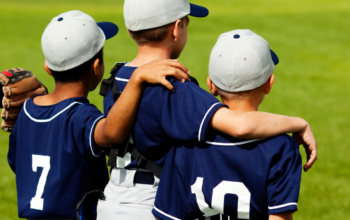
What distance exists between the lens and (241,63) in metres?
1.93

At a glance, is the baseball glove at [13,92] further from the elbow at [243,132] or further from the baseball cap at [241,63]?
the elbow at [243,132]

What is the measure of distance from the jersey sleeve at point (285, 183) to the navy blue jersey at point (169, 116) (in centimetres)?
34

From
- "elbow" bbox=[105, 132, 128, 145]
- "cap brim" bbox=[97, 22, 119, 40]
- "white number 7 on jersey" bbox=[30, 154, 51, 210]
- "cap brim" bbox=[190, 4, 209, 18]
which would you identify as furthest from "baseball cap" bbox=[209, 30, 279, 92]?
"white number 7 on jersey" bbox=[30, 154, 51, 210]

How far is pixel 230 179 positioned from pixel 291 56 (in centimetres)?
1211

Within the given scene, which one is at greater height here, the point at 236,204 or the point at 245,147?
the point at 245,147

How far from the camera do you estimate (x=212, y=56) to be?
Answer: 6.68ft

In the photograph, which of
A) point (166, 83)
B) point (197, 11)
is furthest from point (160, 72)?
point (197, 11)

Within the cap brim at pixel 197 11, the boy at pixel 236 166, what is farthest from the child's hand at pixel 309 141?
the cap brim at pixel 197 11

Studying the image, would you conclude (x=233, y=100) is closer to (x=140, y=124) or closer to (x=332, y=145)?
(x=140, y=124)

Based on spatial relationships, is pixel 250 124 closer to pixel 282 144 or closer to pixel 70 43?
pixel 282 144

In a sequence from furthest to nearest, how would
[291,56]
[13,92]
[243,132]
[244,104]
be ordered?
[291,56] < [13,92] < [244,104] < [243,132]

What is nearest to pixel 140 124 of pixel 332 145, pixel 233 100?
pixel 233 100

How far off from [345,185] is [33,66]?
9079 millimetres

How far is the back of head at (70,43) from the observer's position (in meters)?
2.39
